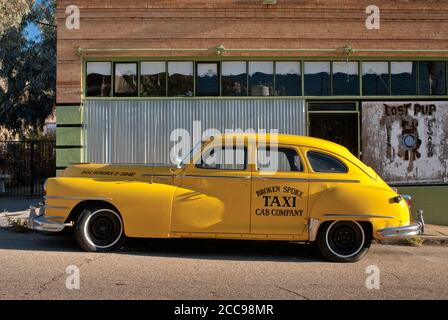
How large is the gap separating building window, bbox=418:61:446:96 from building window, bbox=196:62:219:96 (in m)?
5.10

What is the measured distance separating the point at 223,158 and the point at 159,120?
15.9ft

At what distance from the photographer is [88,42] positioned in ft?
41.0

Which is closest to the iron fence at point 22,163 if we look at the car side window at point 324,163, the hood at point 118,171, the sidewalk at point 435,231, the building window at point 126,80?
the building window at point 126,80

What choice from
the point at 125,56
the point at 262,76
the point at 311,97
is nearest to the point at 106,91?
the point at 125,56

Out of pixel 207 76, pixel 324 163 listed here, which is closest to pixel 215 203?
pixel 324 163

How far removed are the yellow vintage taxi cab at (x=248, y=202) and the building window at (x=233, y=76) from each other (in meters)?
4.83

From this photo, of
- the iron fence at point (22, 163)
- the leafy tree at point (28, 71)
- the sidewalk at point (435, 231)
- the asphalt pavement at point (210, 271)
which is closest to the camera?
the asphalt pavement at point (210, 271)

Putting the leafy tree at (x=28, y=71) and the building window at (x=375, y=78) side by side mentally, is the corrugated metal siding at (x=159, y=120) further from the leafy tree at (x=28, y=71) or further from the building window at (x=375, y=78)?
the leafy tree at (x=28, y=71)

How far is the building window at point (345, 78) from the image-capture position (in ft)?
41.6

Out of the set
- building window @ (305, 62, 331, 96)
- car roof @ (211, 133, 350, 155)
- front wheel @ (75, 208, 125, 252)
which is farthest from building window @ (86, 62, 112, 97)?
car roof @ (211, 133, 350, 155)

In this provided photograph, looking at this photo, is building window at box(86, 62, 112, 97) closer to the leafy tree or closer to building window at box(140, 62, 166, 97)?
building window at box(140, 62, 166, 97)

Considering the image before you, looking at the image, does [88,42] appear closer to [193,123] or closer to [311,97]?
[193,123]

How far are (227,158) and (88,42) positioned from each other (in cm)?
631

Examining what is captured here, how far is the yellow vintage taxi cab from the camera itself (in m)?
7.74
